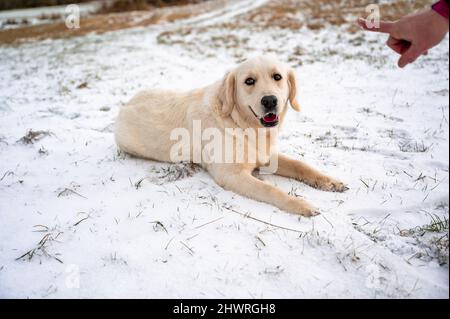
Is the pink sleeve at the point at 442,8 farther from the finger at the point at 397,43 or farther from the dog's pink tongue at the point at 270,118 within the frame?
the dog's pink tongue at the point at 270,118

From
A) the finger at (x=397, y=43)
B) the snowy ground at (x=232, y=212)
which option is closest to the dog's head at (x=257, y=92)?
the snowy ground at (x=232, y=212)

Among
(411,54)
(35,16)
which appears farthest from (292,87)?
(35,16)

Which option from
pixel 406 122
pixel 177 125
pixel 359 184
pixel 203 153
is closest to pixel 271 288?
pixel 359 184

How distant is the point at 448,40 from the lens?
8828 millimetres

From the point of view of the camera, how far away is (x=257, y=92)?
3109mm

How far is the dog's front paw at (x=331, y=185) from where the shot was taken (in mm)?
3045

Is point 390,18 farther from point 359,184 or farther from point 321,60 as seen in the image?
point 359,184

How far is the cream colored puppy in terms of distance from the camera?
303 cm

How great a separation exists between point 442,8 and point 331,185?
1754mm

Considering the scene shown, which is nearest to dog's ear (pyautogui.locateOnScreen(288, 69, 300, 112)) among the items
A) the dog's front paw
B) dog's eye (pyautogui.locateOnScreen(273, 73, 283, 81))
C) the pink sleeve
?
dog's eye (pyautogui.locateOnScreen(273, 73, 283, 81))

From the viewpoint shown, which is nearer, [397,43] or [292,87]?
[397,43]

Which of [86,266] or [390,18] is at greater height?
[390,18]

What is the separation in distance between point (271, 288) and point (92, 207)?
172cm

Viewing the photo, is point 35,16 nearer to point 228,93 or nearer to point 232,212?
point 228,93
